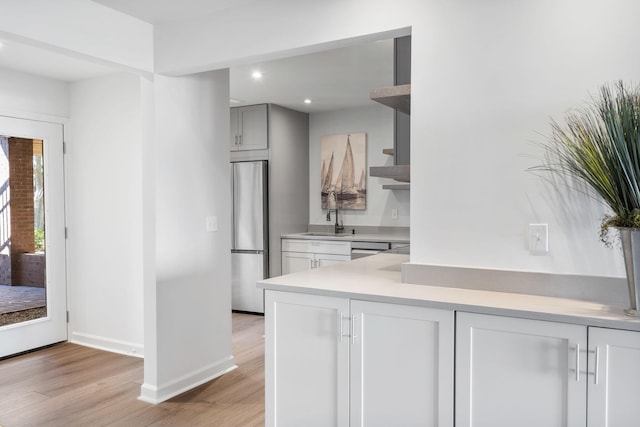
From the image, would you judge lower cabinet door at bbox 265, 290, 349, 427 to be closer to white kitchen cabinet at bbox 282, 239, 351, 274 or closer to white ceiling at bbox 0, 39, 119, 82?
white ceiling at bbox 0, 39, 119, 82

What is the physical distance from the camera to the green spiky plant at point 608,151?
151cm

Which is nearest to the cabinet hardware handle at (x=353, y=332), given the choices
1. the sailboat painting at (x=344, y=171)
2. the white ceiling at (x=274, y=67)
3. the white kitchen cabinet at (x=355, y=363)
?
the white kitchen cabinet at (x=355, y=363)

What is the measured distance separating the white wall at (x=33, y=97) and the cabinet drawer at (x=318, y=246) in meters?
2.50

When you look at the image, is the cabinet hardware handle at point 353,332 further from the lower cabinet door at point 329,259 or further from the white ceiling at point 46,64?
the lower cabinet door at point 329,259

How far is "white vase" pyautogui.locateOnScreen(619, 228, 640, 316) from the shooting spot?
4.96ft

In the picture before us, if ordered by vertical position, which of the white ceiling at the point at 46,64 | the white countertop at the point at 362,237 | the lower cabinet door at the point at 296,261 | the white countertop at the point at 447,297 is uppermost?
the white ceiling at the point at 46,64

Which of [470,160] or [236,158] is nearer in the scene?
[470,160]

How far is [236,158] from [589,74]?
4293 millimetres

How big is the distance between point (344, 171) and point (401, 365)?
4096 millimetres

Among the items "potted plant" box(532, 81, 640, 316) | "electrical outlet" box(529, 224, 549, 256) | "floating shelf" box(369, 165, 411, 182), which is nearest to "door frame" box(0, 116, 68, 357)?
"floating shelf" box(369, 165, 411, 182)

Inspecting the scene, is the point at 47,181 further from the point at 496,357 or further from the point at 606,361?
the point at 606,361

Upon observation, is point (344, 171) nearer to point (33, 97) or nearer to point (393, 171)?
point (33, 97)

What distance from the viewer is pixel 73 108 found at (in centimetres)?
430

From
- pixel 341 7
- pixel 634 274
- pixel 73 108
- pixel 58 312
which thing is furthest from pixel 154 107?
pixel 634 274
